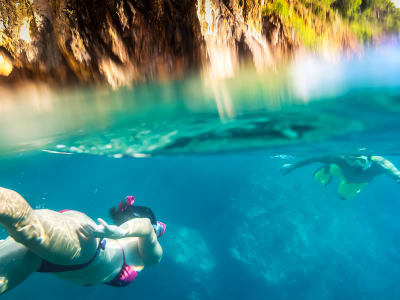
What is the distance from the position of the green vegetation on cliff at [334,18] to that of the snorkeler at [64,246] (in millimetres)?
4224

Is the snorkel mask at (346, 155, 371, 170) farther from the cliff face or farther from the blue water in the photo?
the cliff face

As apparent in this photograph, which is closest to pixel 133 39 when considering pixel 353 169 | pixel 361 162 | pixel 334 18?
pixel 334 18

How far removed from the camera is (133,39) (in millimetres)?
2857

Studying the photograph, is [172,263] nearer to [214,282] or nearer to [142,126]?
[214,282]

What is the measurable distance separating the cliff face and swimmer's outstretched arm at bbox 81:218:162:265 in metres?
2.59

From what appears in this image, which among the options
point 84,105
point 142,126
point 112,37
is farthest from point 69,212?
point 112,37

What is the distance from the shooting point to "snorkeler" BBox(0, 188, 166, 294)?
132 inches

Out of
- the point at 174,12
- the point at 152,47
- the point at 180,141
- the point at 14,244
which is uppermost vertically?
the point at 174,12

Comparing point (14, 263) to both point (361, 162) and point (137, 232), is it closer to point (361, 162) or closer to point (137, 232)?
point (137, 232)

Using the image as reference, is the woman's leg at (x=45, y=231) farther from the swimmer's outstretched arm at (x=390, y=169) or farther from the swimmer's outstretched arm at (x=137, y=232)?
the swimmer's outstretched arm at (x=390, y=169)

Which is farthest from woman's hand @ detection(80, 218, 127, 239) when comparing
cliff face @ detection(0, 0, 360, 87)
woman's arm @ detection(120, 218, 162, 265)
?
cliff face @ detection(0, 0, 360, 87)

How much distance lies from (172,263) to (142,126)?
14.7 metres

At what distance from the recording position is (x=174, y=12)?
102 inches

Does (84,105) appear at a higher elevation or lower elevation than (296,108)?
higher
